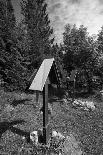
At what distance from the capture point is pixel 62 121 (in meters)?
12.3

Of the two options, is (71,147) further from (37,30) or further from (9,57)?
(37,30)

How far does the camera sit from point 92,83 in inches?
891

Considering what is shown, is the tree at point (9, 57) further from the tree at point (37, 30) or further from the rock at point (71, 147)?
the rock at point (71, 147)

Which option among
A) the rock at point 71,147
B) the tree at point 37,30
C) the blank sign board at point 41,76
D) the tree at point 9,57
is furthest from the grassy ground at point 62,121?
the tree at point 37,30

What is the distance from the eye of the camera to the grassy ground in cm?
908

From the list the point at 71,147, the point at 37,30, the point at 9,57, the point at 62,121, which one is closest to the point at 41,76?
the point at 71,147

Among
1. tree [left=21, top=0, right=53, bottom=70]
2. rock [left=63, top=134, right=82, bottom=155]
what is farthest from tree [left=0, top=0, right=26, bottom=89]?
rock [left=63, top=134, right=82, bottom=155]

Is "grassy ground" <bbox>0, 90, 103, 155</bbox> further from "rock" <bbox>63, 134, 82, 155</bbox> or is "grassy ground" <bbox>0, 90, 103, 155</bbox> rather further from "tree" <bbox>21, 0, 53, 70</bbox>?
"tree" <bbox>21, 0, 53, 70</bbox>

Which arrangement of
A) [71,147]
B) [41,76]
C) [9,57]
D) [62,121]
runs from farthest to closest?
[9,57] → [62,121] → [71,147] → [41,76]

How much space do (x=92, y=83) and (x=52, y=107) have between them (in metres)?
9.11

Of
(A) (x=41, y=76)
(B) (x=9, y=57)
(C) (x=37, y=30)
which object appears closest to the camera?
(A) (x=41, y=76)

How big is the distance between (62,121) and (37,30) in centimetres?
1687

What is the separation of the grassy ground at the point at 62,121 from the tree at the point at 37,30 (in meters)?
7.41

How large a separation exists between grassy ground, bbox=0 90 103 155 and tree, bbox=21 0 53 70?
7.41 m
